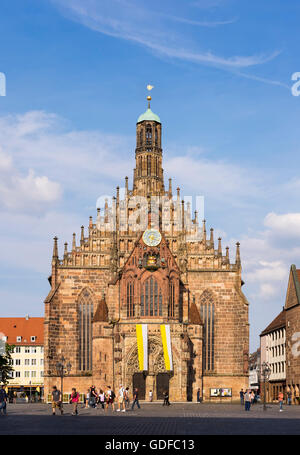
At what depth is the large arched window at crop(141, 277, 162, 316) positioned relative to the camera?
76.1m

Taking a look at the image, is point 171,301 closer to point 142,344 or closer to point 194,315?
point 194,315

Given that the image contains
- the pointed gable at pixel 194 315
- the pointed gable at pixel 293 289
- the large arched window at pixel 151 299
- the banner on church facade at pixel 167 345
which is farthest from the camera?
the pointed gable at pixel 293 289

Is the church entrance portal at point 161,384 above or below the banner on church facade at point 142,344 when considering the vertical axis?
below

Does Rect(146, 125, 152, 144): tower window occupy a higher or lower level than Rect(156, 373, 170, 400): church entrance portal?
higher

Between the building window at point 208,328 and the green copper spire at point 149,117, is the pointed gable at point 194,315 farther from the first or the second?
the green copper spire at point 149,117

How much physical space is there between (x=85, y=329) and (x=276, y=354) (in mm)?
34511

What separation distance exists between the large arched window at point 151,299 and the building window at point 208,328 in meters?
8.02

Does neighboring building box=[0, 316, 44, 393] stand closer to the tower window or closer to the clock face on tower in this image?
the tower window

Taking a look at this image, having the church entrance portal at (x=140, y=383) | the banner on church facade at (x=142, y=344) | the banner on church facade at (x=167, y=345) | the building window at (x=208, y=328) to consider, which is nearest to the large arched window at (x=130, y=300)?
Result: the banner on church facade at (x=142, y=344)

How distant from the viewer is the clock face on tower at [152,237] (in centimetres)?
7756

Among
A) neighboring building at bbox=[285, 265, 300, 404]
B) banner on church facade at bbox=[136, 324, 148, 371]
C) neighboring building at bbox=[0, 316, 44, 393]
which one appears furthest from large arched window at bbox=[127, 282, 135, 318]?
neighboring building at bbox=[0, 316, 44, 393]

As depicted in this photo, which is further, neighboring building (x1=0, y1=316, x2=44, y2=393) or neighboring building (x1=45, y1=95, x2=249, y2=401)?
neighboring building (x1=0, y1=316, x2=44, y2=393)

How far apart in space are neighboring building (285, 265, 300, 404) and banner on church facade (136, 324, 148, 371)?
822 inches
